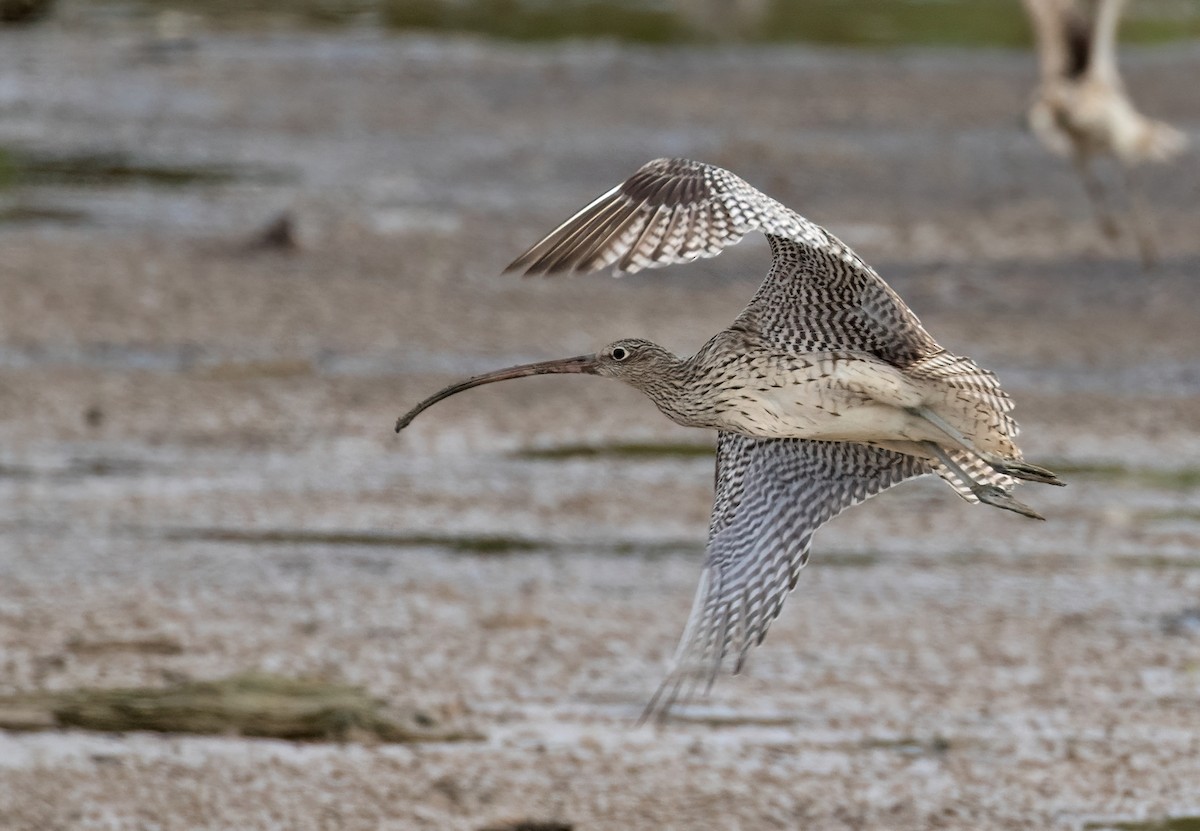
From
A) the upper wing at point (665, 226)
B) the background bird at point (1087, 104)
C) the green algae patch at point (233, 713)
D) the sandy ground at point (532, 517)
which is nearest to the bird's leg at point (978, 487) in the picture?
the upper wing at point (665, 226)

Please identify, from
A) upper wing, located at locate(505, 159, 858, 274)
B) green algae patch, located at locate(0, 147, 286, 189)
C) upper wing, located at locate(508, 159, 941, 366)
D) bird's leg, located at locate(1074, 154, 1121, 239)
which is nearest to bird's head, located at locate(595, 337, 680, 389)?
upper wing, located at locate(508, 159, 941, 366)

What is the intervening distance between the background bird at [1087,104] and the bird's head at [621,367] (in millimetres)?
9818

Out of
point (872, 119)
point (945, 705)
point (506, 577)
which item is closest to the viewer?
point (945, 705)

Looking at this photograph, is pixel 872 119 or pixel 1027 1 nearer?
pixel 1027 1

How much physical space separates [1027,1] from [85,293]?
715 centimetres

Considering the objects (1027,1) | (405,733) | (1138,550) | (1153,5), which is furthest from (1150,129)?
(1153,5)

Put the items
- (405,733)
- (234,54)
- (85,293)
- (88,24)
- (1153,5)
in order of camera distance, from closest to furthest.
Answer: (405,733) → (85,293) → (234,54) → (88,24) → (1153,5)

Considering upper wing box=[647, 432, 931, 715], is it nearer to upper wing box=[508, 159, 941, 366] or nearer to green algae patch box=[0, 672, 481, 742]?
upper wing box=[508, 159, 941, 366]

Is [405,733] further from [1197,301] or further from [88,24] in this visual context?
[88,24]

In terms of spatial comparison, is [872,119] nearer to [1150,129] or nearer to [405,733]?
[1150,129]

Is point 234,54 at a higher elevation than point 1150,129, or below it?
below

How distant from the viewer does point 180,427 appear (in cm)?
1123

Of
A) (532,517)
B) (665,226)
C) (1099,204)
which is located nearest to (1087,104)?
(1099,204)

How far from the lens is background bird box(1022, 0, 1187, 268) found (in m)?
15.6
